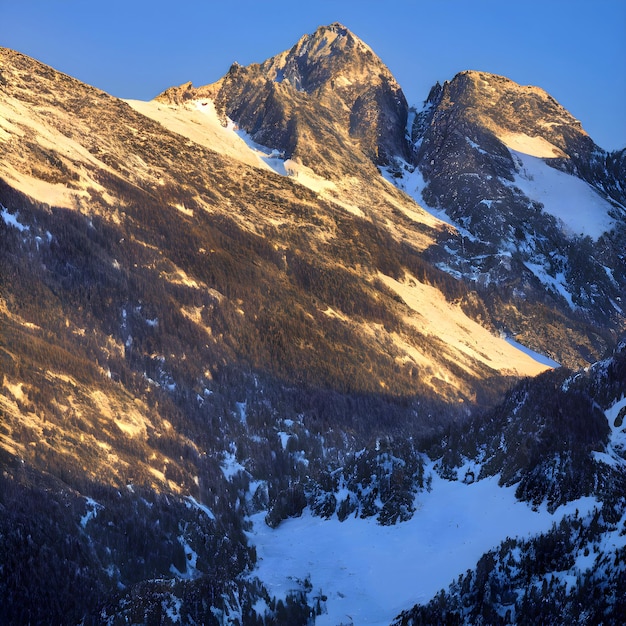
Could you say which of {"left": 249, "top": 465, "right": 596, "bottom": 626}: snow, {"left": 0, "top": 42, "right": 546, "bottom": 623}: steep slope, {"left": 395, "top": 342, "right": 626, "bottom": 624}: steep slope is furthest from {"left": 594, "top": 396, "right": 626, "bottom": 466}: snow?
{"left": 0, "top": 42, "right": 546, "bottom": 623}: steep slope

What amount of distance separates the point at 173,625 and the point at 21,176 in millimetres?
133493

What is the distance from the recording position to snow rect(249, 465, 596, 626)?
181ft

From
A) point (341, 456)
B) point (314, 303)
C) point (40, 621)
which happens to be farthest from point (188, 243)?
point (40, 621)

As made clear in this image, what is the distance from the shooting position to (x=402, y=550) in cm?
6075

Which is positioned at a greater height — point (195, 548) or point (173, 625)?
point (195, 548)

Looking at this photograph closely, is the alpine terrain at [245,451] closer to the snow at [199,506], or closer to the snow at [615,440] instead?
the snow at [615,440]

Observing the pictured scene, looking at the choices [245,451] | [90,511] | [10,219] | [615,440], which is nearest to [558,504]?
[615,440]

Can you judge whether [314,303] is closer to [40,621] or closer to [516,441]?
[40,621]

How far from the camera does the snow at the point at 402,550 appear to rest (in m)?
55.2

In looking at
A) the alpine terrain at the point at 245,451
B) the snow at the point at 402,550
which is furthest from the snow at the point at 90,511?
the snow at the point at 402,550

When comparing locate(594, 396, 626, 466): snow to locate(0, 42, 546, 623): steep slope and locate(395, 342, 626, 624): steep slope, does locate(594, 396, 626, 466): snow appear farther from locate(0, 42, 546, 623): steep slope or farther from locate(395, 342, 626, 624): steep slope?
locate(0, 42, 546, 623): steep slope

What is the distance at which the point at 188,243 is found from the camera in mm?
193750

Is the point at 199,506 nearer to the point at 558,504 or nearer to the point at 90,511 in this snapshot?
the point at 90,511

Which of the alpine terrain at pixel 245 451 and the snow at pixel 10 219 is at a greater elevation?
the snow at pixel 10 219
